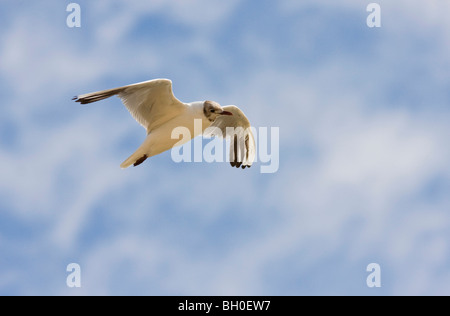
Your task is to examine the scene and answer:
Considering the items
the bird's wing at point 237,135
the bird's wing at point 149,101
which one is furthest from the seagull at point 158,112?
the bird's wing at point 237,135

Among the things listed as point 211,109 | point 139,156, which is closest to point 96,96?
point 139,156

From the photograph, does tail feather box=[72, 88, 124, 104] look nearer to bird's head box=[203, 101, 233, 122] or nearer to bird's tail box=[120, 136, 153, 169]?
bird's tail box=[120, 136, 153, 169]

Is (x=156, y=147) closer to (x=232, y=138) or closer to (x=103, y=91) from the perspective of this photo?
(x=103, y=91)

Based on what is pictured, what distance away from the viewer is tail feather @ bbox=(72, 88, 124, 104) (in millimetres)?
7066

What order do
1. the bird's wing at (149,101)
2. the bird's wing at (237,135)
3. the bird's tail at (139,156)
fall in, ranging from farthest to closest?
the bird's wing at (237,135)
the bird's tail at (139,156)
the bird's wing at (149,101)

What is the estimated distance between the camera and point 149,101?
24.6 ft

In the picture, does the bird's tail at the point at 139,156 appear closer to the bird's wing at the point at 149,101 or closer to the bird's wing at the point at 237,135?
the bird's wing at the point at 149,101

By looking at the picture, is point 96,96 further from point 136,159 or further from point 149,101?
point 136,159

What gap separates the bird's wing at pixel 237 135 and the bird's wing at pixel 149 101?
1.16 m

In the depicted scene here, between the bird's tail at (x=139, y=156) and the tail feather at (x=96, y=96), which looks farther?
the bird's tail at (x=139, y=156)

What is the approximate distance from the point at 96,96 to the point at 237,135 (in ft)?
7.19

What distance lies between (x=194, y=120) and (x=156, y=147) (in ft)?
1.66

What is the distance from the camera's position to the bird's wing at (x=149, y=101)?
7309 millimetres
